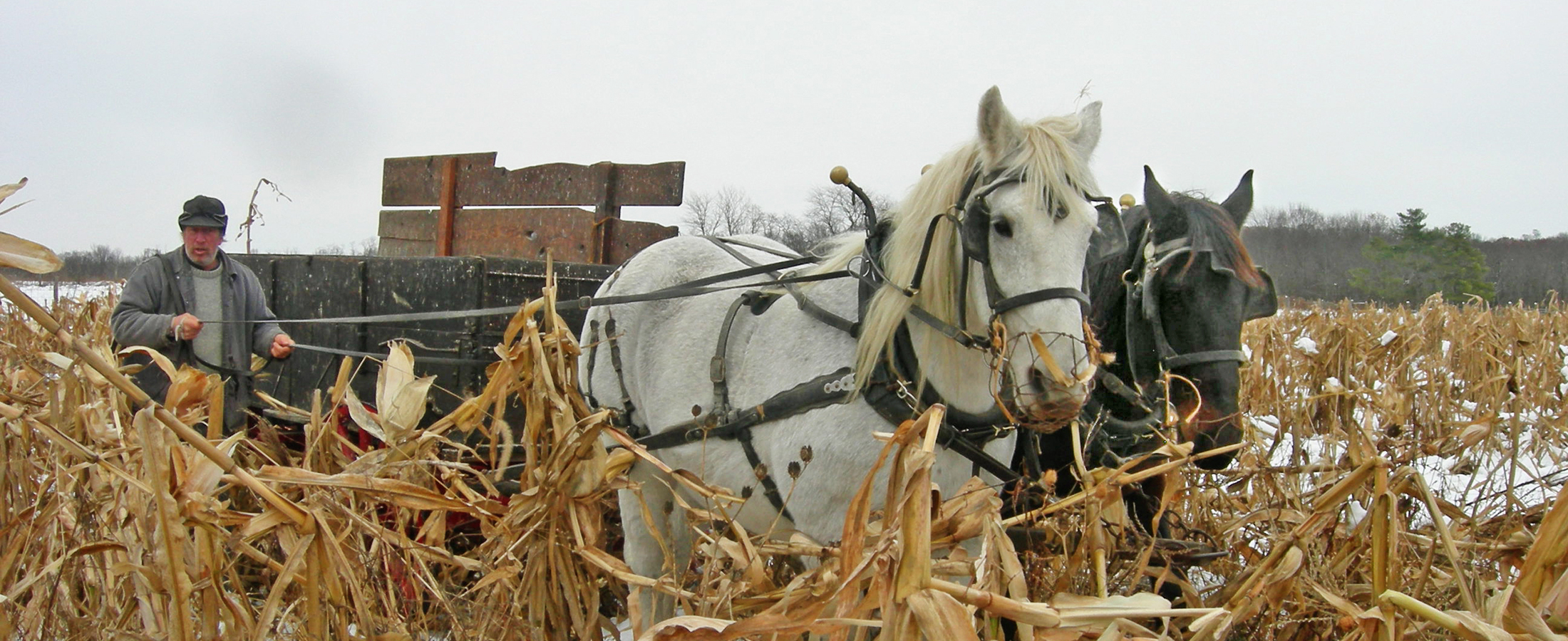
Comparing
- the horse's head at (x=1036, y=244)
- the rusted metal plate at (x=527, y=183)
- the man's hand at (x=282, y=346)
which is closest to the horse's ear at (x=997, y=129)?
the horse's head at (x=1036, y=244)

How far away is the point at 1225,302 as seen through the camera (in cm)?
292

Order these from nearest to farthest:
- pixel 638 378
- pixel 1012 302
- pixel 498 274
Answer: pixel 1012 302, pixel 638 378, pixel 498 274

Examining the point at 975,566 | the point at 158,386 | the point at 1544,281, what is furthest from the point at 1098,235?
the point at 1544,281

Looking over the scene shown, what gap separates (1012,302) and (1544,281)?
45.1 m

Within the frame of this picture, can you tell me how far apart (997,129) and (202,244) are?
3869mm

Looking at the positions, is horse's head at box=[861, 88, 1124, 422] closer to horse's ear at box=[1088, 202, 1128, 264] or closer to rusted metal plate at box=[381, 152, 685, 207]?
horse's ear at box=[1088, 202, 1128, 264]

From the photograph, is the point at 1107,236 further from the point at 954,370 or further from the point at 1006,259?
the point at 954,370

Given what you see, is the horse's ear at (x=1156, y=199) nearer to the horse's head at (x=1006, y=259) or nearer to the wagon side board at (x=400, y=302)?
the horse's head at (x=1006, y=259)

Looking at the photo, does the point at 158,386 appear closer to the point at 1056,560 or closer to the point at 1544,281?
the point at 1056,560

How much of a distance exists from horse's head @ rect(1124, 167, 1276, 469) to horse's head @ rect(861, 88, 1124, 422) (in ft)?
2.19

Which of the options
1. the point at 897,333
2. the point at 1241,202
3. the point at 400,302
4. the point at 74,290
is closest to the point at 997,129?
the point at 897,333

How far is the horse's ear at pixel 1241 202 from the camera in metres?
3.35

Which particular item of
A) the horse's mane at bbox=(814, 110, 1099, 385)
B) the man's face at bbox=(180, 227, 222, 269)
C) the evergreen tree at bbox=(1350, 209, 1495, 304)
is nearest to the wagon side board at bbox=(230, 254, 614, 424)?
the man's face at bbox=(180, 227, 222, 269)

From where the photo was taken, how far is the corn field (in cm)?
137
